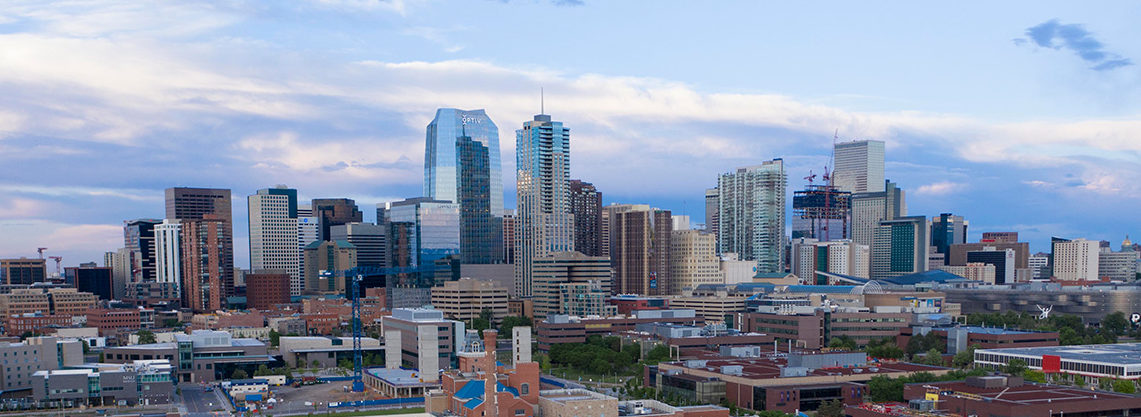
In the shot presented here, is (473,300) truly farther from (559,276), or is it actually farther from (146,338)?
(146,338)

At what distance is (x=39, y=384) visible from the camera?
93625 mm

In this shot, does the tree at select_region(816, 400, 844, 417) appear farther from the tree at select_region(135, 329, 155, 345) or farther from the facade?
the tree at select_region(135, 329, 155, 345)

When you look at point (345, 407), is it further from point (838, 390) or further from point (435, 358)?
point (838, 390)

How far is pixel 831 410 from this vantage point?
80.6 metres

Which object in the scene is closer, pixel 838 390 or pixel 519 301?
pixel 838 390

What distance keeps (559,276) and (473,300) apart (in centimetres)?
1632

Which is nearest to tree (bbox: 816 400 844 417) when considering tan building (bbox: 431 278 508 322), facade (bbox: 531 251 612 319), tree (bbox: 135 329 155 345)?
facade (bbox: 531 251 612 319)

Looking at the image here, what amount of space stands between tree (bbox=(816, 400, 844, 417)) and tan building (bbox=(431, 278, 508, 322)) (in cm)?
9329

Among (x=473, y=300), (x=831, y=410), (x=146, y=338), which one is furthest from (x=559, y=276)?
(x=831, y=410)

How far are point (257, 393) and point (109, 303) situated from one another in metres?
111

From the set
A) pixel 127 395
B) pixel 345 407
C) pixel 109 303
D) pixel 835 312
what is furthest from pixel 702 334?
pixel 109 303

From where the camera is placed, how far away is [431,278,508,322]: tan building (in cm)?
17075

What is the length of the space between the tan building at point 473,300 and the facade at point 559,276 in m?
7.93

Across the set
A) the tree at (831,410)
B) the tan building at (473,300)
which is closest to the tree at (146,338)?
the tan building at (473,300)
